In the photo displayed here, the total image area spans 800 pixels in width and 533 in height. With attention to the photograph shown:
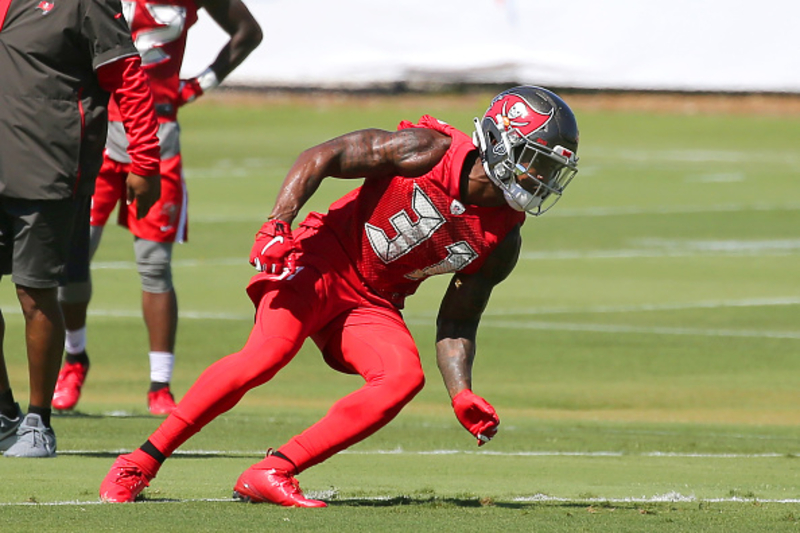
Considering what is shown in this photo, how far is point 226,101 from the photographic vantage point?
41.2m

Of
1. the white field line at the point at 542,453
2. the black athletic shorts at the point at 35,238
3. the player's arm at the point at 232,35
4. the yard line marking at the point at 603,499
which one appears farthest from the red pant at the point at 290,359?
the player's arm at the point at 232,35

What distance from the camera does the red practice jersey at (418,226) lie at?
7.15 m

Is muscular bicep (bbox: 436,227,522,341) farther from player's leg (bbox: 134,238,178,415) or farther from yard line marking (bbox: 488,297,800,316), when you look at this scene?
yard line marking (bbox: 488,297,800,316)

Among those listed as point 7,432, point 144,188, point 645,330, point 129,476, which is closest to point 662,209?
point 645,330

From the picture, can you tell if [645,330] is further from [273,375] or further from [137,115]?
[273,375]

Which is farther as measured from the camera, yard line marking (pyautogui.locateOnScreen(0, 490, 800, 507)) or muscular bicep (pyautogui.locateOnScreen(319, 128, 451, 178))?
yard line marking (pyautogui.locateOnScreen(0, 490, 800, 507))

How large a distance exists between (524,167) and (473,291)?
71 centimetres

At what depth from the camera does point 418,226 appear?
7.21m

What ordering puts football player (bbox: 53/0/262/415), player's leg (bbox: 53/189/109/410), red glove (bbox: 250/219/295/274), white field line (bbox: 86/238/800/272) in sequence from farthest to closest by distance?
white field line (bbox: 86/238/800/272) < football player (bbox: 53/0/262/415) < player's leg (bbox: 53/189/109/410) < red glove (bbox: 250/219/295/274)

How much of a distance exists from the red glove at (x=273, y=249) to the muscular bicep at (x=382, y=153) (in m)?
0.43

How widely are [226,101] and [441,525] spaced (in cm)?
3551

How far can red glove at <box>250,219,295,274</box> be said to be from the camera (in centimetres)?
662

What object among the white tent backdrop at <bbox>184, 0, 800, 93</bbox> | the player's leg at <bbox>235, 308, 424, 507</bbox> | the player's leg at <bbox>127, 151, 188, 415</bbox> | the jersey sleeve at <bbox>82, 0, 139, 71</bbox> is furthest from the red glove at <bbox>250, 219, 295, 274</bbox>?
the white tent backdrop at <bbox>184, 0, 800, 93</bbox>

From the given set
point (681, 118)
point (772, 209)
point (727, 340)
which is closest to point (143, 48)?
point (727, 340)
